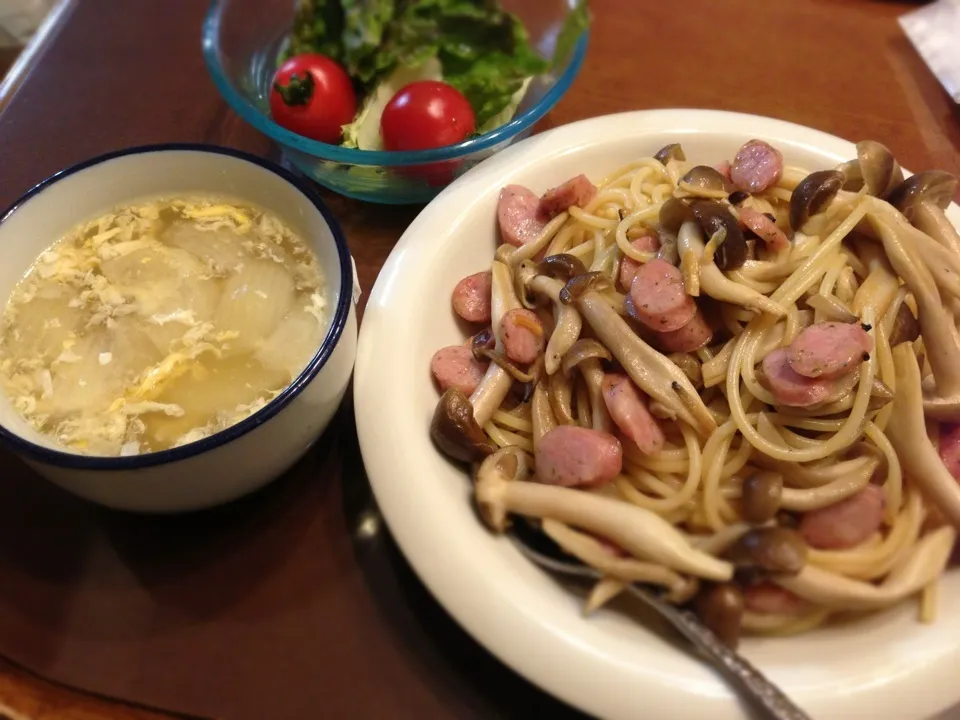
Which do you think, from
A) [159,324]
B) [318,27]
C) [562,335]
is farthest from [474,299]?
[318,27]

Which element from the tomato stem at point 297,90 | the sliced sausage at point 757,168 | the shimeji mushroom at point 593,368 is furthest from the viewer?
the tomato stem at point 297,90

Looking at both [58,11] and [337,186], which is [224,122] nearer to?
[337,186]

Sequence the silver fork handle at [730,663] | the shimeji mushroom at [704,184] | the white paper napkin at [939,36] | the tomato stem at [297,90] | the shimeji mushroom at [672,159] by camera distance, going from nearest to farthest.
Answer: the silver fork handle at [730,663] < the shimeji mushroom at [704,184] < the shimeji mushroom at [672,159] < the tomato stem at [297,90] < the white paper napkin at [939,36]

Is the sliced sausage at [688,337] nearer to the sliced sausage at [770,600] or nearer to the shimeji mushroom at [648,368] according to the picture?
the shimeji mushroom at [648,368]

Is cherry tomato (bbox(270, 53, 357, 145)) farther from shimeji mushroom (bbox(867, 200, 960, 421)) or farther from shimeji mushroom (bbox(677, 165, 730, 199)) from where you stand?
shimeji mushroom (bbox(867, 200, 960, 421))

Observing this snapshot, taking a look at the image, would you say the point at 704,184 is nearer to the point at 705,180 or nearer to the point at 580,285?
the point at 705,180

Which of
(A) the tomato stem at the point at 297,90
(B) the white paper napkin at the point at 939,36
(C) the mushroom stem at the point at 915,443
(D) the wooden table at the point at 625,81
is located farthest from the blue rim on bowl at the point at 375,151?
(B) the white paper napkin at the point at 939,36

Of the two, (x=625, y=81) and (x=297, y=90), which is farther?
(x=625, y=81)

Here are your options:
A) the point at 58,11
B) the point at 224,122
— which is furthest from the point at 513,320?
the point at 58,11
